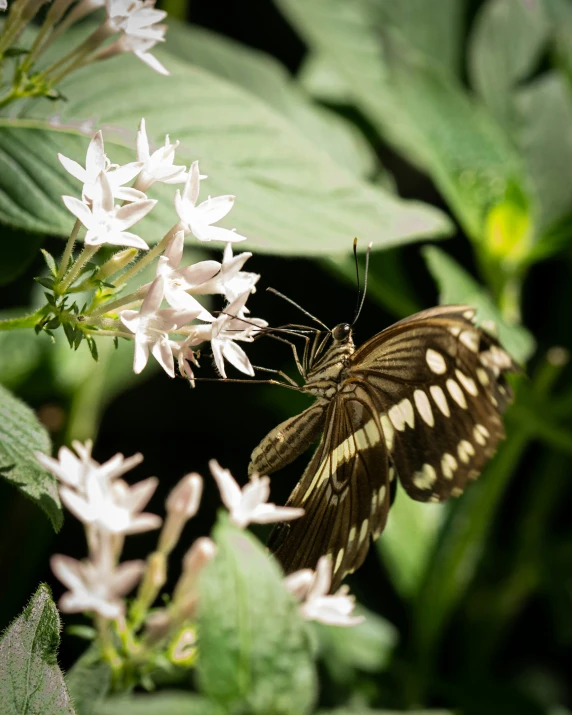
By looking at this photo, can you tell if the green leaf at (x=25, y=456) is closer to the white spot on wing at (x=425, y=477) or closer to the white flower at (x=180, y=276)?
Result: the white flower at (x=180, y=276)

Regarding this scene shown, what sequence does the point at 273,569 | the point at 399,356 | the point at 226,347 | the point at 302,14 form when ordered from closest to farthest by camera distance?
the point at 273,569
the point at 226,347
the point at 399,356
the point at 302,14

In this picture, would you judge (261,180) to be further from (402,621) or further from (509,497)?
(509,497)

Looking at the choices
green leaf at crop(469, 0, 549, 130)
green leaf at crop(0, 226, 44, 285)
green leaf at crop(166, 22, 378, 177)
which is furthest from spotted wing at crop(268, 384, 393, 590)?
green leaf at crop(469, 0, 549, 130)

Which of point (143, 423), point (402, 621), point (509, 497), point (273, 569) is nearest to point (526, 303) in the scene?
point (509, 497)

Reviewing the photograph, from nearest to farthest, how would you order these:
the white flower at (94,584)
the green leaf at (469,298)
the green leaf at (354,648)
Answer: the white flower at (94,584) < the green leaf at (469,298) < the green leaf at (354,648)

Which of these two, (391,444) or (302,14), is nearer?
(391,444)

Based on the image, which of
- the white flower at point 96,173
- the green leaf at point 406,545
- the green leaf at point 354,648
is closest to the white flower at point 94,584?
the white flower at point 96,173
